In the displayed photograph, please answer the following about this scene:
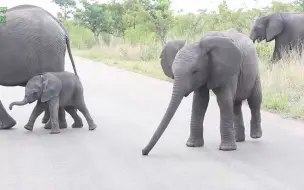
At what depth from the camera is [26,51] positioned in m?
8.94

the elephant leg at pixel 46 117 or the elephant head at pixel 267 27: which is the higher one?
the elephant leg at pixel 46 117

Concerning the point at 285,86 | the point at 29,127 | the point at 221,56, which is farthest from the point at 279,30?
the point at 221,56

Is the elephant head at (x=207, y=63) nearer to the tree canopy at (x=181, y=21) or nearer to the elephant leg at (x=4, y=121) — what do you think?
the elephant leg at (x=4, y=121)

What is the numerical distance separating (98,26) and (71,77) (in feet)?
115

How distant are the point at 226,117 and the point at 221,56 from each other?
778mm

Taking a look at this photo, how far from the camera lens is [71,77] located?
862cm

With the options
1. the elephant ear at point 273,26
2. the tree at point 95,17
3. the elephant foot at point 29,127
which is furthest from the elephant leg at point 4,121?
the tree at point 95,17

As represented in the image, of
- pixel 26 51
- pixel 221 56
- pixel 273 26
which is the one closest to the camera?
pixel 221 56

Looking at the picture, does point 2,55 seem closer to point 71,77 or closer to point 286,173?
point 71,77

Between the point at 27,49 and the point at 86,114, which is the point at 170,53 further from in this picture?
the point at 27,49

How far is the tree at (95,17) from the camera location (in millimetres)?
42562

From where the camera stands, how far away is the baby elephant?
8.23m

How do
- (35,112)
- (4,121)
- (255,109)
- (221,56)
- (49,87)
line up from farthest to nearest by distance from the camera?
(4,121)
(35,112)
(49,87)
(255,109)
(221,56)

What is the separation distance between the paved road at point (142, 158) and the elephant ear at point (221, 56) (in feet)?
3.19
